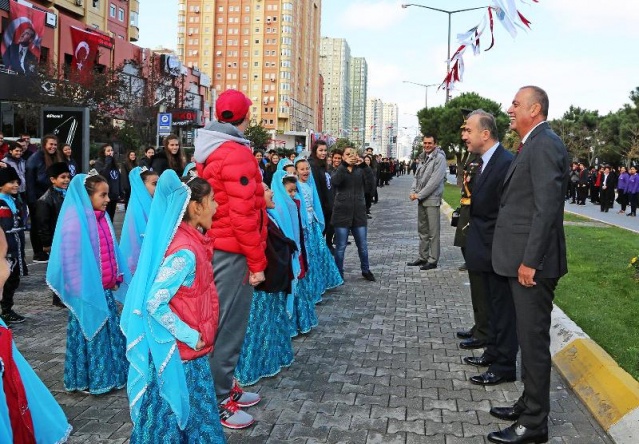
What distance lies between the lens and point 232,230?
403cm

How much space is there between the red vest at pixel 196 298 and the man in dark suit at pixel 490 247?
271 cm

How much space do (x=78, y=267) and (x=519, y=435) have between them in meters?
3.28

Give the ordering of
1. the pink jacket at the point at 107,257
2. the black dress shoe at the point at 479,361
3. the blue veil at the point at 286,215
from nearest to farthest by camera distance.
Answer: the pink jacket at the point at 107,257
the black dress shoe at the point at 479,361
the blue veil at the point at 286,215

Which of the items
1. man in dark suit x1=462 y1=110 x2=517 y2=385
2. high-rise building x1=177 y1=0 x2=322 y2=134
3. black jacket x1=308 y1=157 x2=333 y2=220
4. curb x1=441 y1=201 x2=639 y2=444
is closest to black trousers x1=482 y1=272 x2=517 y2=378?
man in dark suit x1=462 y1=110 x2=517 y2=385

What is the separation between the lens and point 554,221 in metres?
3.90

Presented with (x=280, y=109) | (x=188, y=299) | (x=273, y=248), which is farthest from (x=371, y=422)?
(x=280, y=109)

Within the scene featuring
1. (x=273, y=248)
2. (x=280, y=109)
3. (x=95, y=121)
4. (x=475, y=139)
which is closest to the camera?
(x=273, y=248)

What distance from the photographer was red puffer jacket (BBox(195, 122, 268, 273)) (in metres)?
3.98

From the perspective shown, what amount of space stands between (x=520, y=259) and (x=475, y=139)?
74.7 inches

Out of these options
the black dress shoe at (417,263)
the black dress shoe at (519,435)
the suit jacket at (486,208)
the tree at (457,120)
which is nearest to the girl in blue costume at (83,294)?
the black dress shoe at (519,435)

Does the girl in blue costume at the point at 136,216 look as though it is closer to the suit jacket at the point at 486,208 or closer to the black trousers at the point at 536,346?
the suit jacket at the point at 486,208

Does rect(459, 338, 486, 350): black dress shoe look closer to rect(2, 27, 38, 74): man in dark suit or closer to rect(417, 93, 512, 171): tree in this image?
rect(2, 27, 38, 74): man in dark suit

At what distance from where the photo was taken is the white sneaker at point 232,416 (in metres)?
4.16

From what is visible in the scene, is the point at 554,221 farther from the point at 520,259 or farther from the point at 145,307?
the point at 145,307
